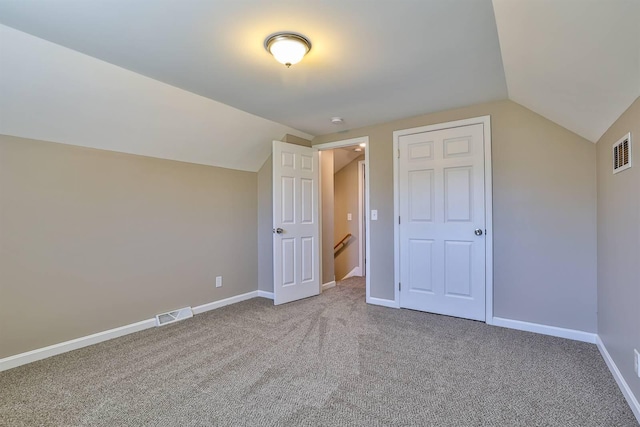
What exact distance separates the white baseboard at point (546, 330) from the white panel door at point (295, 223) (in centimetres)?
217

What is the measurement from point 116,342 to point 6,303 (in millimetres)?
824

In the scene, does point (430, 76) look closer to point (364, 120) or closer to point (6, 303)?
point (364, 120)

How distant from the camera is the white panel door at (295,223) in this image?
12.1 feet

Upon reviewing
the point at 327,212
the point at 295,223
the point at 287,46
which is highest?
the point at 287,46

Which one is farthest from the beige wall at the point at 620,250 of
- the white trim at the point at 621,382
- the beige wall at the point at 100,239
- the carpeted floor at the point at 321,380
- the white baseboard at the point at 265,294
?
the beige wall at the point at 100,239

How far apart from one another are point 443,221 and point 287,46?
92.6 inches

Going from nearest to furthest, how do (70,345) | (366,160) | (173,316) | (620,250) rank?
(620,250) → (70,345) → (173,316) → (366,160)

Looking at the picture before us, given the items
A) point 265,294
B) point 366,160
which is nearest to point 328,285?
point 265,294

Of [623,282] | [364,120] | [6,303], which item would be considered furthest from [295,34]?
[6,303]

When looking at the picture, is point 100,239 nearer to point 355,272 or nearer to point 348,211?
point 348,211

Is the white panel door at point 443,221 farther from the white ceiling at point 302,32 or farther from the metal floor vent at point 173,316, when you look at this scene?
the metal floor vent at point 173,316

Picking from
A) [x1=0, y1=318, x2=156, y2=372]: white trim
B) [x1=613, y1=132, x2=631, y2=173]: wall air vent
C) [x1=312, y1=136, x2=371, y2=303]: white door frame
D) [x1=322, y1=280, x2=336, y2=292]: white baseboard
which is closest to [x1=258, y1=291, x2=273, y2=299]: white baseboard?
[x1=322, y1=280, x2=336, y2=292]: white baseboard

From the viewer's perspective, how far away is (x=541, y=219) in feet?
9.07

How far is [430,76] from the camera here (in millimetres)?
2428
